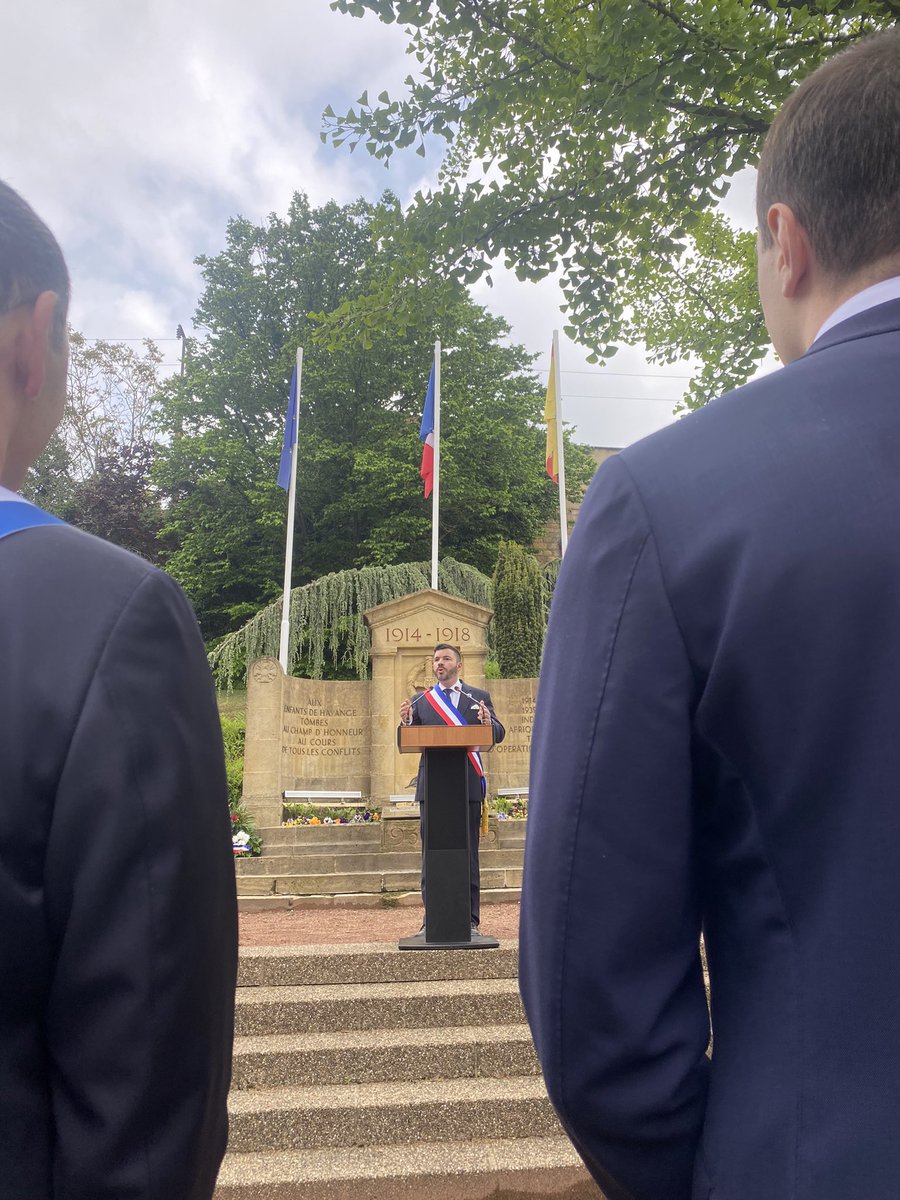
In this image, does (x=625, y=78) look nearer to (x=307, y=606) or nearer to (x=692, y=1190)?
(x=692, y=1190)

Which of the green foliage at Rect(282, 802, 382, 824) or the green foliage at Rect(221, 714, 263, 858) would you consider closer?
the green foliage at Rect(221, 714, 263, 858)

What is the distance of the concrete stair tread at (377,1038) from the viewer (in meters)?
5.24

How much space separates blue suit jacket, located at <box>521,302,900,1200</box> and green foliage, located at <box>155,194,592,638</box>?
97.2 ft

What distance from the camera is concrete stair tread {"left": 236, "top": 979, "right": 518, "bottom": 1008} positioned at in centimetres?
570

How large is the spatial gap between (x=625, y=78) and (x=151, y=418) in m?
32.3

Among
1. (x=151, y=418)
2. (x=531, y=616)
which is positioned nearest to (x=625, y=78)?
(x=531, y=616)

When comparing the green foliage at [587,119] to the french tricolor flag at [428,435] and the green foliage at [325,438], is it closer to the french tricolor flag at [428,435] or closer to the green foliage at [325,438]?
the french tricolor flag at [428,435]

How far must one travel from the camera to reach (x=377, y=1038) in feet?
17.8

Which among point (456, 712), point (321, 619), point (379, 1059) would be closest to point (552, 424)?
point (321, 619)

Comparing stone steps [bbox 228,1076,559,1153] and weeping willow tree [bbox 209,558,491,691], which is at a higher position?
weeping willow tree [bbox 209,558,491,691]

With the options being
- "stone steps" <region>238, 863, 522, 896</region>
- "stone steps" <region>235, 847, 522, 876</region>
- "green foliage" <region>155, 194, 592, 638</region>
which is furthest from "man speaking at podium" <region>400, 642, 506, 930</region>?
"green foliage" <region>155, 194, 592, 638</region>

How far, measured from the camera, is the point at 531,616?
22.0 meters

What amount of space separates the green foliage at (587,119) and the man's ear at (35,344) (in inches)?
252

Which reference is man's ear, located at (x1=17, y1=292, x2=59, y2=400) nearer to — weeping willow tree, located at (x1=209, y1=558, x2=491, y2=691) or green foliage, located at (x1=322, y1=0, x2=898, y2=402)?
green foliage, located at (x1=322, y1=0, x2=898, y2=402)
